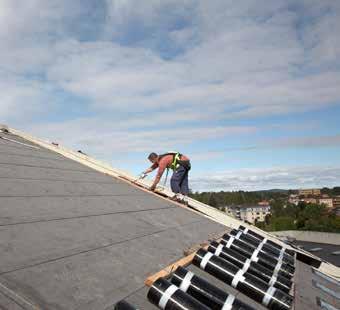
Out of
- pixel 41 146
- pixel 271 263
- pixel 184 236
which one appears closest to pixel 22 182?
pixel 184 236

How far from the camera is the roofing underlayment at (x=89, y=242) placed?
8.45 ft

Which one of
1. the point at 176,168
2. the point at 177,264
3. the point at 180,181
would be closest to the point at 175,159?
the point at 176,168

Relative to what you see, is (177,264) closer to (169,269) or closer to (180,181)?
(169,269)

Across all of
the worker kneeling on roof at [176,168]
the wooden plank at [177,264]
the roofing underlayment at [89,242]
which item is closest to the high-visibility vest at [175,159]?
the worker kneeling on roof at [176,168]

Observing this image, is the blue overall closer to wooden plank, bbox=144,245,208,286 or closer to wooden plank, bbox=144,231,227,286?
wooden plank, bbox=144,231,227,286

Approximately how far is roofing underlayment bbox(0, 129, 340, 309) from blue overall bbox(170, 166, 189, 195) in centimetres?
152

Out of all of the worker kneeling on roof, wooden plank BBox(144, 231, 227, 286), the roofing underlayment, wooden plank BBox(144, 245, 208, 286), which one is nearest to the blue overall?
the worker kneeling on roof

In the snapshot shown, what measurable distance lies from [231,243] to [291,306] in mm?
1602

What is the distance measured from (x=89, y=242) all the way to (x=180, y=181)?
6050mm

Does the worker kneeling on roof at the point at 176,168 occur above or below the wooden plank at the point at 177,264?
above

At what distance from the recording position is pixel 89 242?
3670mm

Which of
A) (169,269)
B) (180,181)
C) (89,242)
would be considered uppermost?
(180,181)

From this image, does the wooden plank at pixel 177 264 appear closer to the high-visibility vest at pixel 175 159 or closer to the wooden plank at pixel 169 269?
the wooden plank at pixel 169 269

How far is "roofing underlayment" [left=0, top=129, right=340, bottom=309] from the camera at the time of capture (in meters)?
2.58
